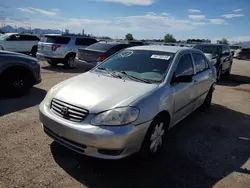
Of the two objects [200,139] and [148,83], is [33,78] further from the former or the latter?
[200,139]

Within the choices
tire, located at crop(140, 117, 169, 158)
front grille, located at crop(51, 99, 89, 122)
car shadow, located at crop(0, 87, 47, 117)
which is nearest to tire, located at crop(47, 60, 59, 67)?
car shadow, located at crop(0, 87, 47, 117)

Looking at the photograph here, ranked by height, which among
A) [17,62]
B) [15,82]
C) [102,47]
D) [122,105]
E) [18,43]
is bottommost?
[15,82]

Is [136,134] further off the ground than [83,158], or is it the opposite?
[136,134]

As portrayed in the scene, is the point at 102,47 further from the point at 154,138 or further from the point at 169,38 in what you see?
the point at 169,38

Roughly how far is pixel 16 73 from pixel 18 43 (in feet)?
34.8

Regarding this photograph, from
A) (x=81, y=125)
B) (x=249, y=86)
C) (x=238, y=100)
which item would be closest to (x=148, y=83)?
(x=81, y=125)

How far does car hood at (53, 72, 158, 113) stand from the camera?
302 cm

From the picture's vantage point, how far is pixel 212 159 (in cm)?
366

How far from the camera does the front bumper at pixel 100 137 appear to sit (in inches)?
110

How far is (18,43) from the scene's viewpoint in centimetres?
1560

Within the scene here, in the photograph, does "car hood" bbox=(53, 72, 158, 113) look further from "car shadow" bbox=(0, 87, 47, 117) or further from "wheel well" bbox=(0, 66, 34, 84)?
"wheel well" bbox=(0, 66, 34, 84)

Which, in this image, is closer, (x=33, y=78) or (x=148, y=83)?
(x=148, y=83)

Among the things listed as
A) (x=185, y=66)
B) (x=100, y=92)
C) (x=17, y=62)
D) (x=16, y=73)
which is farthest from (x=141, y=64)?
(x=16, y=73)

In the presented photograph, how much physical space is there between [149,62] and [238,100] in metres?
4.77
